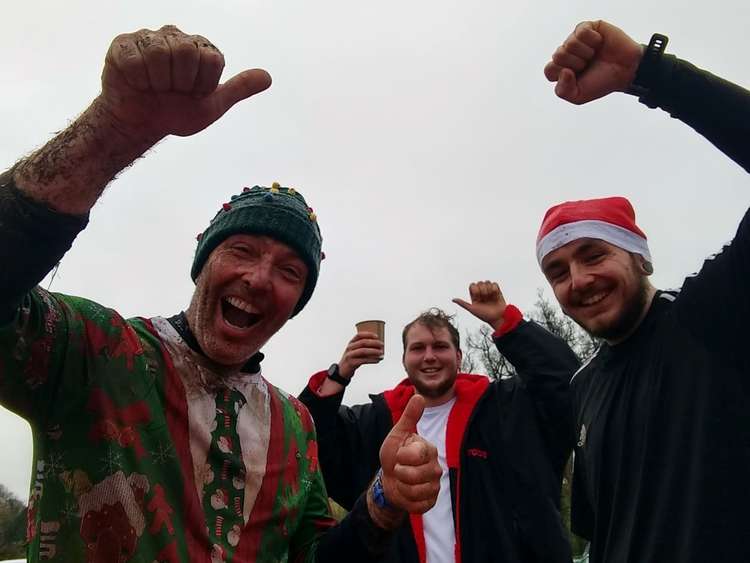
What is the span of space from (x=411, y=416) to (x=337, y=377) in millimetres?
2167

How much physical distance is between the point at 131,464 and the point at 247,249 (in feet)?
3.17

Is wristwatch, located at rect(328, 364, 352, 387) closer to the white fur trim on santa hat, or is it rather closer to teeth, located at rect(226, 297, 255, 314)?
the white fur trim on santa hat

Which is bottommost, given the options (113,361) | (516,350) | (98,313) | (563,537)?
(563,537)

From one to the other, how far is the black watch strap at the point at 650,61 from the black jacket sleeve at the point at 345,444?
2850 millimetres

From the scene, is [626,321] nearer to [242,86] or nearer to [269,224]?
[269,224]

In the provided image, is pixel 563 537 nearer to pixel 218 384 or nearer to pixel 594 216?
pixel 594 216

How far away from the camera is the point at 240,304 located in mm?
2270

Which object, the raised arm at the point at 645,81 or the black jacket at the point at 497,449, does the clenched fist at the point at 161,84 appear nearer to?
the raised arm at the point at 645,81

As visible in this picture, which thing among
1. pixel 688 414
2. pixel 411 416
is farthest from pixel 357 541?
pixel 688 414

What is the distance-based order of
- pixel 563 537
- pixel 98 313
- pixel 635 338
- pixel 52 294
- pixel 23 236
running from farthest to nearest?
pixel 563 537, pixel 635 338, pixel 98 313, pixel 52 294, pixel 23 236

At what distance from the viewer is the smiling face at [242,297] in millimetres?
2178

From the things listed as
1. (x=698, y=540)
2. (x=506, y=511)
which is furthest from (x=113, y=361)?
(x=506, y=511)

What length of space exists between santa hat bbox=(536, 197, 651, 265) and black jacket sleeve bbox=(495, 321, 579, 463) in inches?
43.2

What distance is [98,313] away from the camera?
1.78m
